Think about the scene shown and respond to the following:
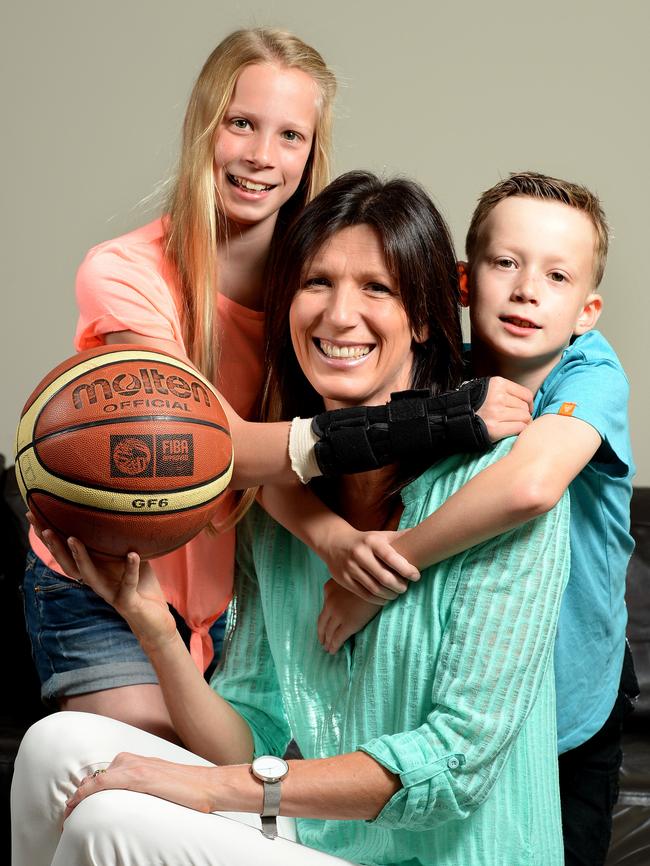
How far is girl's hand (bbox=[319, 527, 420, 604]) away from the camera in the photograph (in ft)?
4.78

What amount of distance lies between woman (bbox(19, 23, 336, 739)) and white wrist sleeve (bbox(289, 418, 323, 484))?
1.06 feet

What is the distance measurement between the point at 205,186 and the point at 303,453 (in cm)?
61

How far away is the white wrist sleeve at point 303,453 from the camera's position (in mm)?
1593

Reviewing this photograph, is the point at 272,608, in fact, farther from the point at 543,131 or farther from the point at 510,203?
the point at 543,131

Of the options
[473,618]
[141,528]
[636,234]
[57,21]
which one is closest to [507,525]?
[473,618]

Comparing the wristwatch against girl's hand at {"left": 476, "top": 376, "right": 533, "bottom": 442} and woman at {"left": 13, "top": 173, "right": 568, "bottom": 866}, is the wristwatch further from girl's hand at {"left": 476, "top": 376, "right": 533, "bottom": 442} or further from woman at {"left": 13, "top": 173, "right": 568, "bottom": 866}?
girl's hand at {"left": 476, "top": 376, "right": 533, "bottom": 442}

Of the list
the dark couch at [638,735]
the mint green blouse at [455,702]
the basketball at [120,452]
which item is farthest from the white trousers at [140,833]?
the dark couch at [638,735]

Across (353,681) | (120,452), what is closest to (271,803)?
(353,681)

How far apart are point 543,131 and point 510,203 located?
6.01ft

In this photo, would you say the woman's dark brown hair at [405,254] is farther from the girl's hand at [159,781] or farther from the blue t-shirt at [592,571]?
the girl's hand at [159,781]

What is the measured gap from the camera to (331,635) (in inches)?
62.2

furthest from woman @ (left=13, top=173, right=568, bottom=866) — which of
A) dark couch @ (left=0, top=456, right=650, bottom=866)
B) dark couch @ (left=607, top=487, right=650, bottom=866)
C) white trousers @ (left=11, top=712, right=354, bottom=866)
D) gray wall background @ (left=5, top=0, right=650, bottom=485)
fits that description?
gray wall background @ (left=5, top=0, right=650, bottom=485)

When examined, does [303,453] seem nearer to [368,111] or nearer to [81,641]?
[81,641]

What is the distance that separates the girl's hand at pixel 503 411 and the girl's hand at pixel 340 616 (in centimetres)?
30
